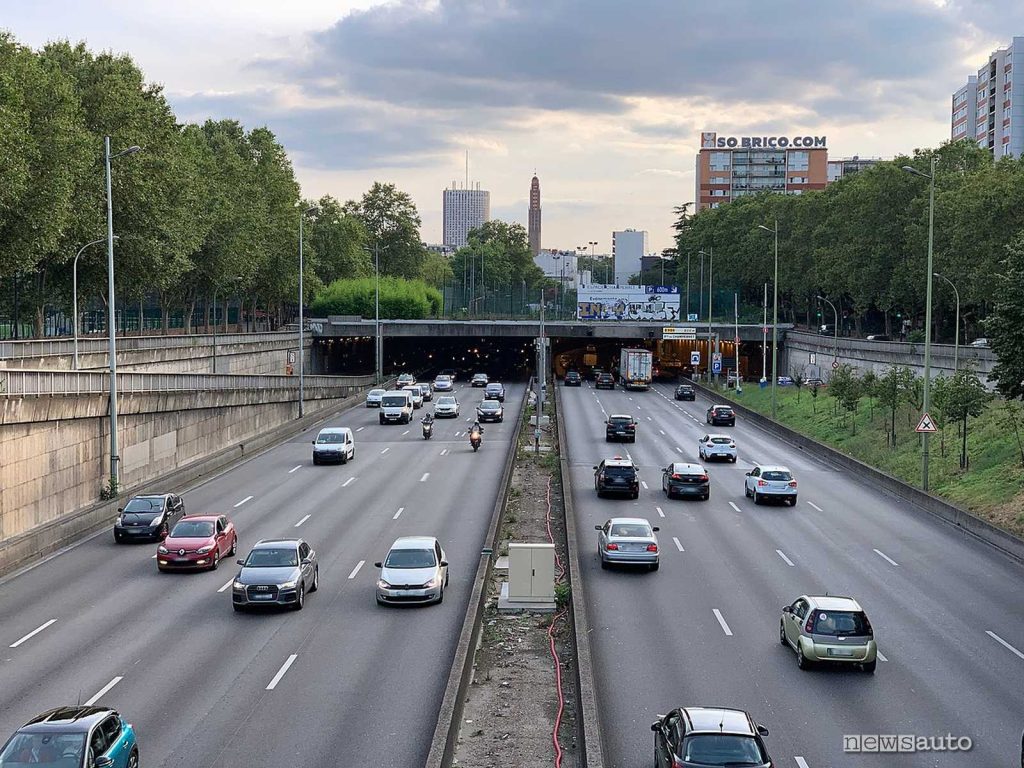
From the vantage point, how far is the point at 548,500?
41281 millimetres

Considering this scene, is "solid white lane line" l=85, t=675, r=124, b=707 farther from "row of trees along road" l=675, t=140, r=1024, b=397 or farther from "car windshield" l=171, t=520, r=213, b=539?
"row of trees along road" l=675, t=140, r=1024, b=397

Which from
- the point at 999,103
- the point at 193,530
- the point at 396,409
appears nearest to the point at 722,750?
the point at 193,530

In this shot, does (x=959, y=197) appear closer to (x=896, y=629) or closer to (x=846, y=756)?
(x=896, y=629)

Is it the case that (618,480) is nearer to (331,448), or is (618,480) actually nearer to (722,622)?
(331,448)

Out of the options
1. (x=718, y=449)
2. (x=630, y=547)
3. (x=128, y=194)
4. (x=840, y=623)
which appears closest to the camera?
(x=840, y=623)

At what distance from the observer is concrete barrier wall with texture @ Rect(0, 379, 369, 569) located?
35844mm

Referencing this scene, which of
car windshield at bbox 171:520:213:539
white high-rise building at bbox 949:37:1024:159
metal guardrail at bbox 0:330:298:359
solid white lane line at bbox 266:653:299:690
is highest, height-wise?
white high-rise building at bbox 949:37:1024:159

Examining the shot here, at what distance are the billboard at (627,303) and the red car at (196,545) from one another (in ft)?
287

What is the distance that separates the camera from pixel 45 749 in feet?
46.8

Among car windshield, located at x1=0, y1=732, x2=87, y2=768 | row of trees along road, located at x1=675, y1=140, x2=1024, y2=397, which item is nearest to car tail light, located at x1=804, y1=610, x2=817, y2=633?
car windshield, located at x1=0, y1=732, x2=87, y2=768

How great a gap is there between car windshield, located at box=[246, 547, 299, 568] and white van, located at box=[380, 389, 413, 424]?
4228cm

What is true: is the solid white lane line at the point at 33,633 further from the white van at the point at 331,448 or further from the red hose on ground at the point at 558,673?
the white van at the point at 331,448

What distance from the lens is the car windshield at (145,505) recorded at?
35094 millimetres

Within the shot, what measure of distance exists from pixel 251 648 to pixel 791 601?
12.5 m
